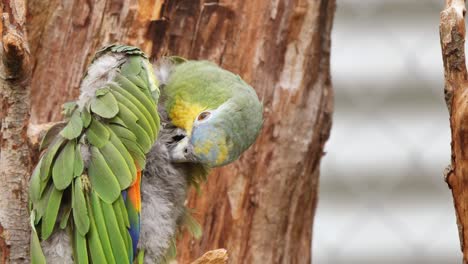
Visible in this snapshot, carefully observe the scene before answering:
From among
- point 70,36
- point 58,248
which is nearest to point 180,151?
point 58,248

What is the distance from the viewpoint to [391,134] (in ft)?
14.0

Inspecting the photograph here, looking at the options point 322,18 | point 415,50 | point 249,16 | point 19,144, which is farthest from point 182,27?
point 415,50

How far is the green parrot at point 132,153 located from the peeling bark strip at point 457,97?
2.11ft

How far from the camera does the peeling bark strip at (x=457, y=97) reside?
2193 mm

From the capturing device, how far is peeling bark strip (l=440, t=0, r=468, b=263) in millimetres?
2193

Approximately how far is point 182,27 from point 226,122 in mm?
501

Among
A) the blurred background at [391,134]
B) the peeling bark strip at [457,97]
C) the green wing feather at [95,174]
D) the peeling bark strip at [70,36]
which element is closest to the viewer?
the peeling bark strip at [457,97]

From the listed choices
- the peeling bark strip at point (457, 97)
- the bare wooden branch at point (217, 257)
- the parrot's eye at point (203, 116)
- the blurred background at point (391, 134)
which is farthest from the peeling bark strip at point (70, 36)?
the blurred background at point (391, 134)

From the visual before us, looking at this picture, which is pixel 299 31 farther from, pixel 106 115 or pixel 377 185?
pixel 377 185

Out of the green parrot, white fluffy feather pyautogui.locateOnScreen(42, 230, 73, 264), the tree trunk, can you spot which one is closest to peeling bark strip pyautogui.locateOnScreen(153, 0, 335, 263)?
the tree trunk

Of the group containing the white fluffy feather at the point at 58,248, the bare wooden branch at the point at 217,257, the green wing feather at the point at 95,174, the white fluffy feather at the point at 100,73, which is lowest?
the white fluffy feather at the point at 58,248

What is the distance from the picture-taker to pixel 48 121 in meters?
2.96

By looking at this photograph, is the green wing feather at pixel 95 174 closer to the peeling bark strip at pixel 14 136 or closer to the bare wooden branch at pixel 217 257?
the peeling bark strip at pixel 14 136

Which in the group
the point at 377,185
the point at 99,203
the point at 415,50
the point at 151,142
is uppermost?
the point at 415,50
